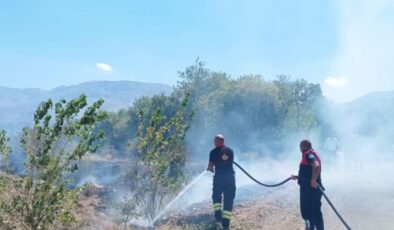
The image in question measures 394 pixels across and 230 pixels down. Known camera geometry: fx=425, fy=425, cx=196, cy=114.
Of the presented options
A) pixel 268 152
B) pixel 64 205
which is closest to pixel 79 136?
pixel 64 205

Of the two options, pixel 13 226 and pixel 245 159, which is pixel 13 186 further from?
pixel 245 159

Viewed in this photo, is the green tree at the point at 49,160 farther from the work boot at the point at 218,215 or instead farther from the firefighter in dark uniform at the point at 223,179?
the work boot at the point at 218,215

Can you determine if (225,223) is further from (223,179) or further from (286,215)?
(286,215)

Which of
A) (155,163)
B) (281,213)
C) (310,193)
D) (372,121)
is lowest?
(281,213)

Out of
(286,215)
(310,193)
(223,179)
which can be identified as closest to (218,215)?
(223,179)

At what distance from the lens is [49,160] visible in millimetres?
4586

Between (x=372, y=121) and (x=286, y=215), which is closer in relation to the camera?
(x=286, y=215)

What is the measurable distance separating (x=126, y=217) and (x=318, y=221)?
3.64 m

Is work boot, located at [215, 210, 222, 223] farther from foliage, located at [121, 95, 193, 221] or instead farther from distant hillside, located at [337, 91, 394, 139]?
distant hillside, located at [337, 91, 394, 139]

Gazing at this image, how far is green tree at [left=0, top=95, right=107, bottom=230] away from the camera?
459 cm

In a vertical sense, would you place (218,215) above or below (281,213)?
above

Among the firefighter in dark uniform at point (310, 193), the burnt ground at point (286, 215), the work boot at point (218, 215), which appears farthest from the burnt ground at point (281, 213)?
the firefighter in dark uniform at point (310, 193)

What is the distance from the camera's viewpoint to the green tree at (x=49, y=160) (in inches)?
181

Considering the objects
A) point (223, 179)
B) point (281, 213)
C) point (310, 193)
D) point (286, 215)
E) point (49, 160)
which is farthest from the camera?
point (281, 213)
